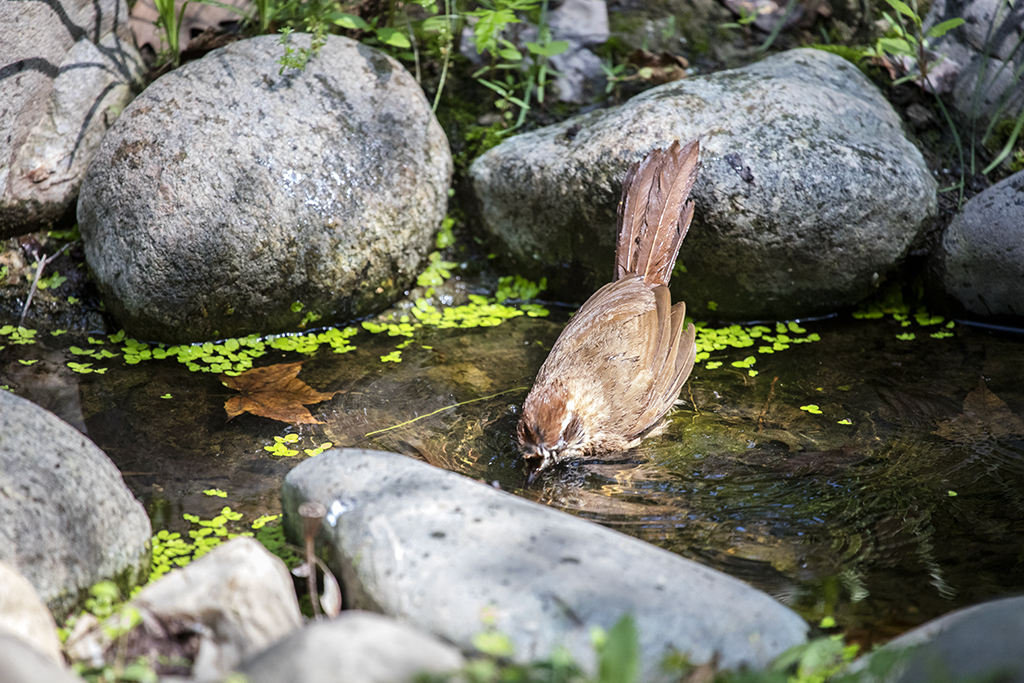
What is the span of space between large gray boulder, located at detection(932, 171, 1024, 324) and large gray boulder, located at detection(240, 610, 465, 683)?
167 inches

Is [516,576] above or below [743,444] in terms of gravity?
above

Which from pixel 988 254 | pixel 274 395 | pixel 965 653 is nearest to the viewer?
pixel 965 653

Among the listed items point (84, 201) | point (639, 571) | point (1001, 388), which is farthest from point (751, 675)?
point (84, 201)

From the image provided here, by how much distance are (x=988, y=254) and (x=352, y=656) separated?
4509 mm

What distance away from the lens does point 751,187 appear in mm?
4492

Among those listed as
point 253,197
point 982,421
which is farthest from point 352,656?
point 982,421

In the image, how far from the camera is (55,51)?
4602 millimetres

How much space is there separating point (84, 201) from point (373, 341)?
190 cm

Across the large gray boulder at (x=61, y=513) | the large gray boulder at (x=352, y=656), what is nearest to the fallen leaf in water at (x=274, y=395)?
the large gray boulder at (x=61, y=513)

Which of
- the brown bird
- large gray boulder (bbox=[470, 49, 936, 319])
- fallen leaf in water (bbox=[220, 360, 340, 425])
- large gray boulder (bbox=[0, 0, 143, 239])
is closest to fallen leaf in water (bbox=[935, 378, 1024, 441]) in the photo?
large gray boulder (bbox=[470, 49, 936, 319])

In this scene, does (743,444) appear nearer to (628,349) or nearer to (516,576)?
(628,349)

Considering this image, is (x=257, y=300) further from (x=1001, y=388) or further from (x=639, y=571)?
(x=1001, y=388)

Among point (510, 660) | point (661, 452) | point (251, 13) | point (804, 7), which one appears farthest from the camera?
point (804, 7)

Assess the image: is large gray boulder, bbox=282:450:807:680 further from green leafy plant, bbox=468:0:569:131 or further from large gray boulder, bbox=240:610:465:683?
green leafy plant, bbox=468:0:569:131
